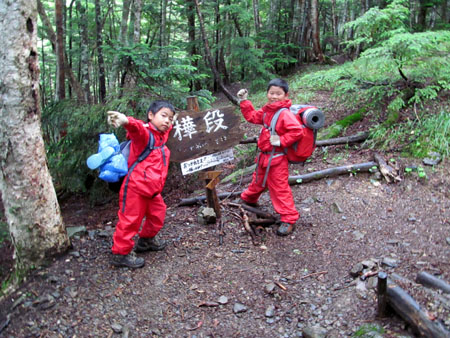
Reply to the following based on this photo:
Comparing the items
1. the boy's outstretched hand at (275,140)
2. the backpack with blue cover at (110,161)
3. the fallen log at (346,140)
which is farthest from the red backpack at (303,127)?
the fallen log at (346,140)

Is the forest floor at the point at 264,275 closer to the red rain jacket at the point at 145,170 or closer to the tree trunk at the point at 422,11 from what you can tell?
the red rain jacket at the point at 145,170

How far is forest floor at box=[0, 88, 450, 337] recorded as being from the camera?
3.14 meters

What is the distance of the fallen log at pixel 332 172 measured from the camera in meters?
5.72

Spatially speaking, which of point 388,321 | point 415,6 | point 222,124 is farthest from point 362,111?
point 415,6

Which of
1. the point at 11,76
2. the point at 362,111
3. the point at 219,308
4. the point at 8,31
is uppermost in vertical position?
the point at 8,31

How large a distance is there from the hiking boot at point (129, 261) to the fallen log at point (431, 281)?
2.97m

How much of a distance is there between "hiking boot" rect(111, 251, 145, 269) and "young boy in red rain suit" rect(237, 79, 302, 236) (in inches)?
75.5

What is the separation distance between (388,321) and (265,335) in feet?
3.55

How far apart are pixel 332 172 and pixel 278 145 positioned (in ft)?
6.34

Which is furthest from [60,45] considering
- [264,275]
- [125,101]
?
[264,275]

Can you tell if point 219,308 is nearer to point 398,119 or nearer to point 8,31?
point 8,31

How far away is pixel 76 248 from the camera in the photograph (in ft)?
13.6

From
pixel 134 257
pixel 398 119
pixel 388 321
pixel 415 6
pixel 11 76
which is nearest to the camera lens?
pixel 388 321

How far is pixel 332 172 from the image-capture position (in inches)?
230
